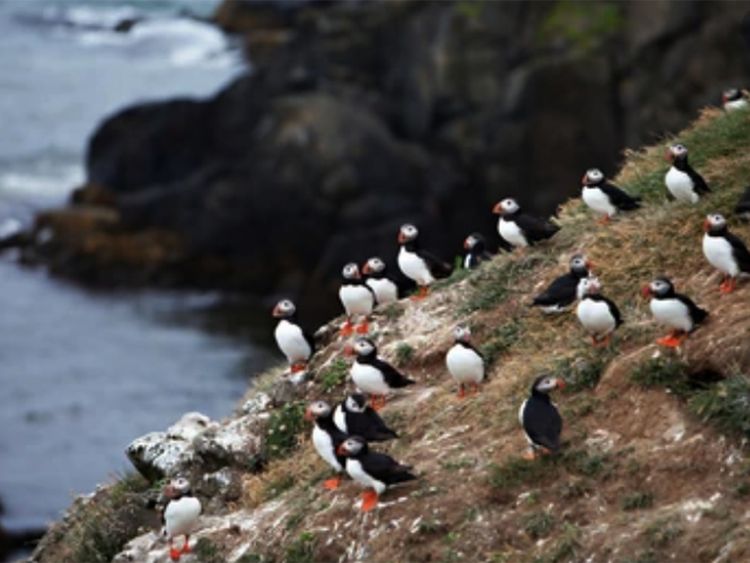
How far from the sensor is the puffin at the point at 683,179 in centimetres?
1443

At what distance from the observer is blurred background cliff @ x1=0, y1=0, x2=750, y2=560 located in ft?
116

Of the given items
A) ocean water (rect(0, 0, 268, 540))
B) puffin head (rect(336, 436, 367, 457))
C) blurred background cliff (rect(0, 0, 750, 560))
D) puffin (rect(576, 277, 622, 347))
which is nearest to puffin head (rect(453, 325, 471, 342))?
puffin (rect(576, 277, 622, 347))

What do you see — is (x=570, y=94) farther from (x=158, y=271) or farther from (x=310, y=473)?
(x=310, y=473)

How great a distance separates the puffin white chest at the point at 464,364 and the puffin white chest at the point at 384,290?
222cm

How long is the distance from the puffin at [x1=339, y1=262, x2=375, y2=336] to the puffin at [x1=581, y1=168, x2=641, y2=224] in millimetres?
2065

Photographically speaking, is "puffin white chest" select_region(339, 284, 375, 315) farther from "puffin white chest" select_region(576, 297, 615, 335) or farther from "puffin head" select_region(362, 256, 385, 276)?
"puffin white chest" select_region(576, 297, 615, 335)

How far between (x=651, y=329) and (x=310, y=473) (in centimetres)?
280

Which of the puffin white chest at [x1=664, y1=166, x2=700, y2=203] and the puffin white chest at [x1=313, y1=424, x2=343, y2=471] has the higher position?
the puffin white chest at [x1=664, y1=166, x2=700, y2=203]

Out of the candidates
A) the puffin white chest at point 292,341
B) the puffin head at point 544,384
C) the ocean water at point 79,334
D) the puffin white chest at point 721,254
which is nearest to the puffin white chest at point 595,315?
the puffin head at point 544,384

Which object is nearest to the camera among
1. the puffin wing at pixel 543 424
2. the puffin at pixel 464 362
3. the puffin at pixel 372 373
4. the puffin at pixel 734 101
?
the puffin wing at pixel 543 424

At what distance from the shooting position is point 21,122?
5212 centimetres

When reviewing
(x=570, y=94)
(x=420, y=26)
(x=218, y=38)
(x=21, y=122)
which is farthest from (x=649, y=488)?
(x=218, y=38)

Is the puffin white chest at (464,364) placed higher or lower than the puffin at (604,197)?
lower

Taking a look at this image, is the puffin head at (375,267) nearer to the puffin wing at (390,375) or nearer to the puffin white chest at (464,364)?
the puffin wing at (390,375)
